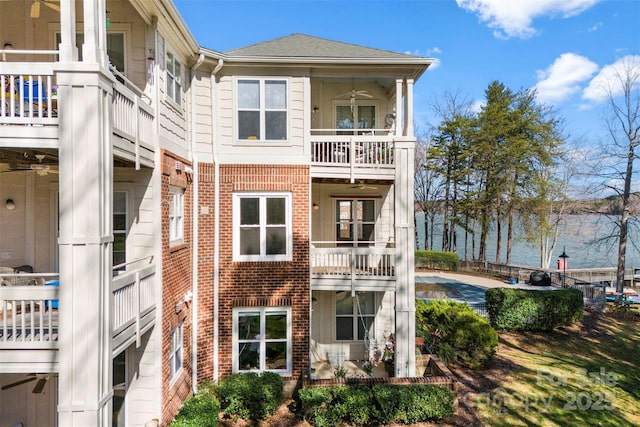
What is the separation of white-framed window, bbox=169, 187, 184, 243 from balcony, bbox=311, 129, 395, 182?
11.3 feet

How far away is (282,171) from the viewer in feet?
30.0

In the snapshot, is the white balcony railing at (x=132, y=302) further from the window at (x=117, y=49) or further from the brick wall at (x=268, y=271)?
the window at (x=117, y=49)

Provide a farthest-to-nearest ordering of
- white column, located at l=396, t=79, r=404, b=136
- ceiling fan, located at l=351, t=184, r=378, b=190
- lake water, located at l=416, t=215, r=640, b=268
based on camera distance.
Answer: lake water, located at l=416, t=215, r=640, b=268 < ceiling fan, located at l=351, t=184, r=378, b=190 < white column, located at l=396, t=79, r=404, b=136

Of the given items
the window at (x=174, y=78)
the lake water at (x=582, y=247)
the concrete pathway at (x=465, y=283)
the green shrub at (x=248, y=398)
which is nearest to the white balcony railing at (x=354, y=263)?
the green shrub at (x=248, y=398)

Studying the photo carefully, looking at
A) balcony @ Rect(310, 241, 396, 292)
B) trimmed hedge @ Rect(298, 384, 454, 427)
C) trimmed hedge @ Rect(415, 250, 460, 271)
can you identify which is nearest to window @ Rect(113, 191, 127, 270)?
balcony @ Rect(310, 241, 396, 292)

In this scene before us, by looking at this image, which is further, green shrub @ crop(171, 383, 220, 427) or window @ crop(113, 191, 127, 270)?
window @ crop(113, 191, 127, 270)

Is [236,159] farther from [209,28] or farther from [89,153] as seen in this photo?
[209,28]

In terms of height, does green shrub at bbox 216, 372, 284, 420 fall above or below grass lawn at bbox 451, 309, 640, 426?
above

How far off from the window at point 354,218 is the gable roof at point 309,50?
4.49 m

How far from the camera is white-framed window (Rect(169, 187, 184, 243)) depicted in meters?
7.56

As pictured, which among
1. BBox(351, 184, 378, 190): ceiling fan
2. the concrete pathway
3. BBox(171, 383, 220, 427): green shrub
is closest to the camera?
BBox(171, 383, 220, 427): green shrub

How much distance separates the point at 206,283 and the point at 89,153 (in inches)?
198

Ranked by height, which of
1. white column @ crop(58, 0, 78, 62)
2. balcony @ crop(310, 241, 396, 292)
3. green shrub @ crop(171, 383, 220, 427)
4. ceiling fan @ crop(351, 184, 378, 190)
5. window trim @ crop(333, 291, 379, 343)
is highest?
white column @ crop(58, 0, 78, 62)

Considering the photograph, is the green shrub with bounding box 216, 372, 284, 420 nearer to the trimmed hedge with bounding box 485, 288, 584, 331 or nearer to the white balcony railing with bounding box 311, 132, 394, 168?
the white balcony railing with bounding box 311, 132, 394, 168
